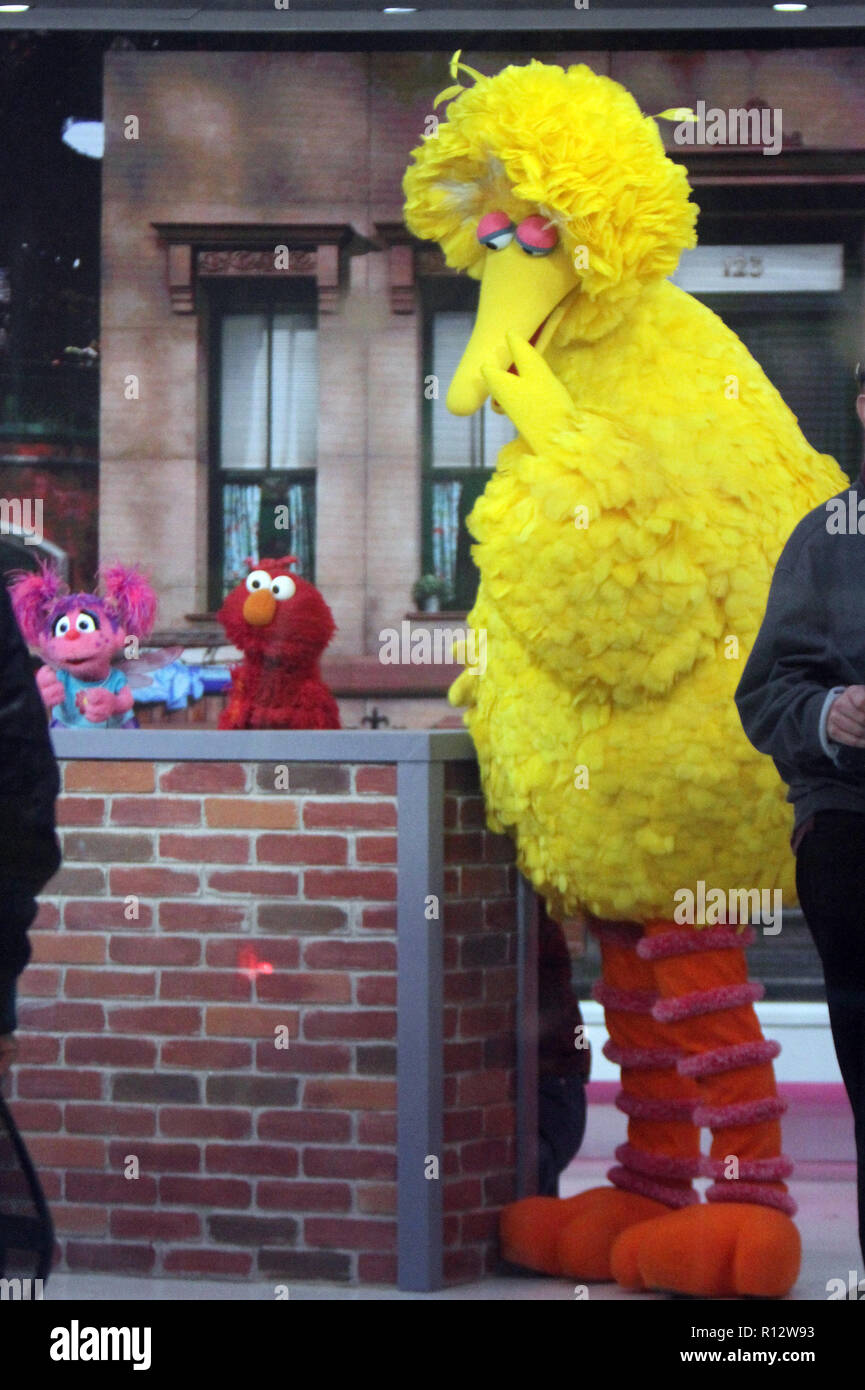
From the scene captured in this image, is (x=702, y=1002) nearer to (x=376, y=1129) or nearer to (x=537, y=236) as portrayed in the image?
(x=376, y=1129)

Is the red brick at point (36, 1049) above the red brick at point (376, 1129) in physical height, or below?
above

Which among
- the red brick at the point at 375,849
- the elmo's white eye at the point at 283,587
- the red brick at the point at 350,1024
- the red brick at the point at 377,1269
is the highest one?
the elmo's white eye at the point at 283,587

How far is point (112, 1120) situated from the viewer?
9.88 feet

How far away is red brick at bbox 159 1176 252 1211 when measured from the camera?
9.77ft

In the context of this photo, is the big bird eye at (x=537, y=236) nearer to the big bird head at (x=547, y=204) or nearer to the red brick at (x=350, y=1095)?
the big bird head at (x=547, y=204)

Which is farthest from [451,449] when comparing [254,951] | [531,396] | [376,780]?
[254,951]

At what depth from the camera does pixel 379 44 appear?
3.00m

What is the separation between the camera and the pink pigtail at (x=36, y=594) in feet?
10.3

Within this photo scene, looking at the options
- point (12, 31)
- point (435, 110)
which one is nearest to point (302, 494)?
point (435, 110)

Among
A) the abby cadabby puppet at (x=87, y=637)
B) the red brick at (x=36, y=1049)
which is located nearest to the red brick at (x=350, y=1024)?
the red brick at (x=36, y=1049)

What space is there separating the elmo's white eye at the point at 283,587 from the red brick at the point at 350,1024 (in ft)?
2.31

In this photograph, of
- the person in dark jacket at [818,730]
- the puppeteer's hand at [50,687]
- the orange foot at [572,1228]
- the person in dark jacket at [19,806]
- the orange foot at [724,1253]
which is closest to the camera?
the person in dark jacket at [19,806]

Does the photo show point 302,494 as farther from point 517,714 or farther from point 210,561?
point 517,714

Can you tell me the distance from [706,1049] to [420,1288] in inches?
23.5
